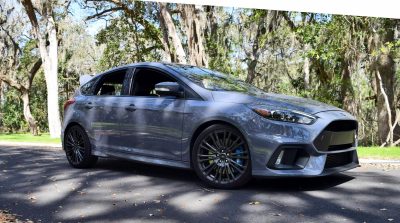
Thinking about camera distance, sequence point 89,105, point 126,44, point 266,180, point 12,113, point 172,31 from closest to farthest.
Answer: point 266,180 < point 89,105 < point 172,31 < point 126,44 < point 12,113

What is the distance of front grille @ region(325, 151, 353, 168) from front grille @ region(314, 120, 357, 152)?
3.0 inches

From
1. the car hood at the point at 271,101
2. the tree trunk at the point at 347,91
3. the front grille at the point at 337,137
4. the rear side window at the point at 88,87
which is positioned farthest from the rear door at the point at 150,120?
the tree trunk at the point at 347,91

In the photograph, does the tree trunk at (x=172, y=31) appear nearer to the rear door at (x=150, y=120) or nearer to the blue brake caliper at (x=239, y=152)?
the rear door at (x=150, y=120)

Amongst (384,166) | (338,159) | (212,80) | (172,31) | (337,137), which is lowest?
(384,166)

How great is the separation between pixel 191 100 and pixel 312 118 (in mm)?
1550

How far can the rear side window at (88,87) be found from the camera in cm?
748

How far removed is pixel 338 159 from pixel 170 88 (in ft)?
7.42

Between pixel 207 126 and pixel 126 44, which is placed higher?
pixel 126 44

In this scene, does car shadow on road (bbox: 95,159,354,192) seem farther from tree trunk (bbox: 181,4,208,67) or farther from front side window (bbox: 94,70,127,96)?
tree trunk (bbox: 181,4,208,67)

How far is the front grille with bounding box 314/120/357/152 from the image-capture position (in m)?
5.21

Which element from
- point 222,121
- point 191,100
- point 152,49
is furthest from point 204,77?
point 152,49

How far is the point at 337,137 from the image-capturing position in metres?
5.45

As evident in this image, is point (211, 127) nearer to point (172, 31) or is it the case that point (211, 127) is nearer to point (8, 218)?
Answer: point (8, 218)

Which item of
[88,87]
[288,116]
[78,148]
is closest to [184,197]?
[288,116]
